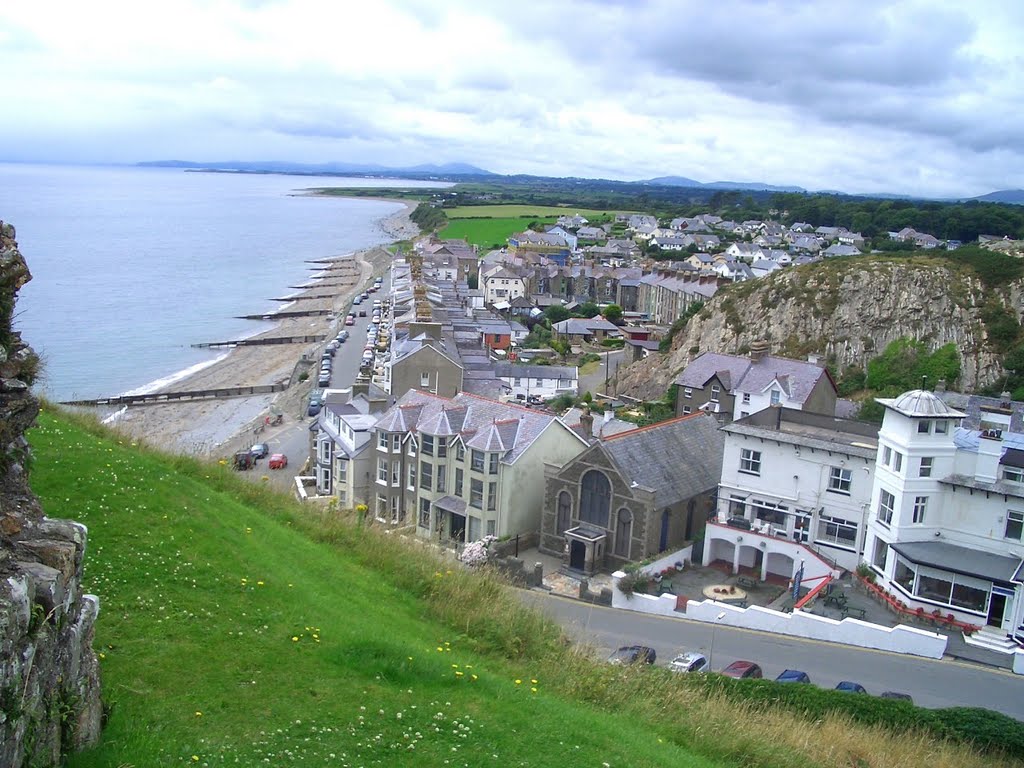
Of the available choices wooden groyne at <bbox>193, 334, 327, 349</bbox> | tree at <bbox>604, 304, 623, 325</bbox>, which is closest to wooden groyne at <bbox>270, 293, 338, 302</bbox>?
wooden groyne at <bbox>193, 334, 327, 349</bbox>

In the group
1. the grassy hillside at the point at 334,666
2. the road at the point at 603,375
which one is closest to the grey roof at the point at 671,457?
the grassy hillside at the point at 334,666

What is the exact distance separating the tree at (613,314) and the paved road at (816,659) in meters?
72.1

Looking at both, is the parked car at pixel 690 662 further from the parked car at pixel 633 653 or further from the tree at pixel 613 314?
the tree at pixel 613 314

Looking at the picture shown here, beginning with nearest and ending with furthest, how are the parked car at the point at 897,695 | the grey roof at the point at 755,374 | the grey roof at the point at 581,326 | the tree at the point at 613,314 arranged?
the parked car at the point at 897,695
the grey roof at the point at 755,374
the grey roof at the point at 581,326
the tree at the point at 613,314

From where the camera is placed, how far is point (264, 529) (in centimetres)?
1742

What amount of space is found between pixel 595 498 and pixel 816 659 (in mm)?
9714

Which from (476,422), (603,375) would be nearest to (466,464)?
(476,422)

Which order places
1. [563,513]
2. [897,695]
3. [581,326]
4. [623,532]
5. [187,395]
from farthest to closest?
1. [581,326]
2. [187,395]
3. [563,513]
4. [623,532]
5. [897,695]

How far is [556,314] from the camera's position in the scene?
305 ft

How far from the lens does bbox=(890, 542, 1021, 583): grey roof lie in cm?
2391

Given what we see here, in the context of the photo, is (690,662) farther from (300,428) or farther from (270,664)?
(300,428)

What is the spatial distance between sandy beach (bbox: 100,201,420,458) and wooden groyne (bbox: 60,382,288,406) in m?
0.91

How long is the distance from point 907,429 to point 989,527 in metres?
3.47

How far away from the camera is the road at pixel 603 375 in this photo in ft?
215
